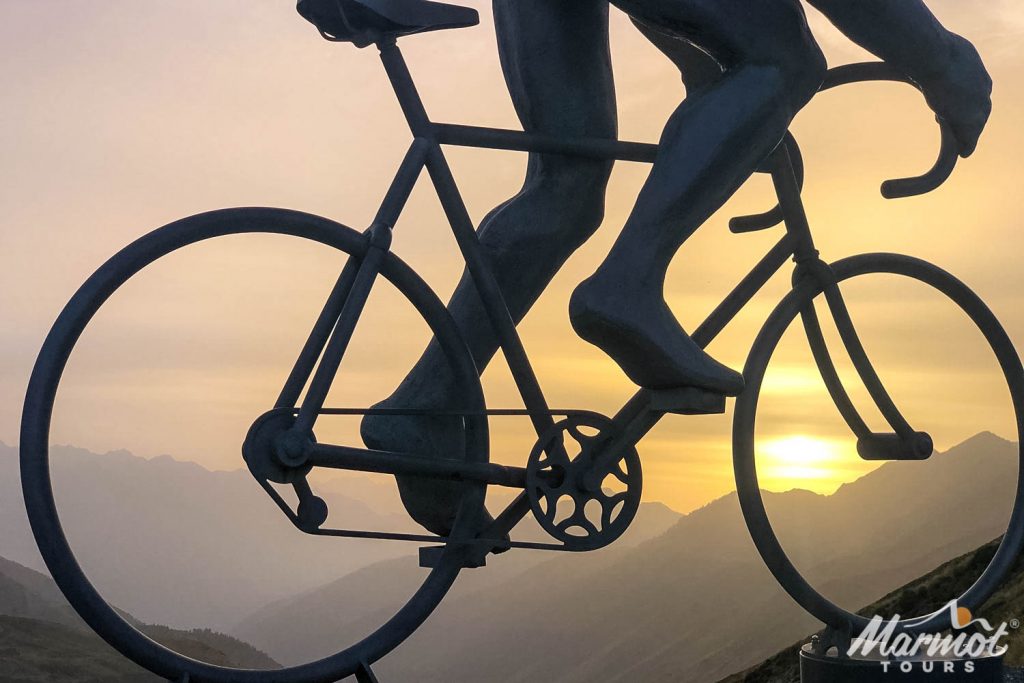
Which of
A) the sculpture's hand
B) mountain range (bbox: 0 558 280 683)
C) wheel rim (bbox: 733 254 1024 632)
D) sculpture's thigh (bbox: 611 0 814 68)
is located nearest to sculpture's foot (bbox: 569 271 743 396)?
wheel rim (bbox: 733 254 1024 632)

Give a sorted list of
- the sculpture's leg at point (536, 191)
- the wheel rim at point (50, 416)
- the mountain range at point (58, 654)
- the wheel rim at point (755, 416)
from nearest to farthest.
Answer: the wheel rim at point (50, 416) < the sculpture's leg at point (536, 191) < the wheel rim at point (755, 416) < the mountain range at point (58, 654)

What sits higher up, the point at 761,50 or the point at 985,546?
the point at 761,50

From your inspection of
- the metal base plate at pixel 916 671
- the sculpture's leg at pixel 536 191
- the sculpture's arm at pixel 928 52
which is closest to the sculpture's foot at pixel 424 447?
the sculpture's leg at pixel 536 191

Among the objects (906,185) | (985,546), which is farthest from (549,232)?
(985,546)

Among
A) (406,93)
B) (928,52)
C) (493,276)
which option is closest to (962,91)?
(928,52)

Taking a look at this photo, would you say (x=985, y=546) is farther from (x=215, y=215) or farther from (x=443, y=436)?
(x=215, y=215)

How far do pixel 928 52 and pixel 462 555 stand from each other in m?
1.47

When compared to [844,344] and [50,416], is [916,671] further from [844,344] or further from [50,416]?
[50,416]

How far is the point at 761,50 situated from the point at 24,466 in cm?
154

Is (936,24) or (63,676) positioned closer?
(936,24)

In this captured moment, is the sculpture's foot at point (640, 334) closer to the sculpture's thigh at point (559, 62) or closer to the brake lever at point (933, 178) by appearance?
the sculpture's thigh at point (559, 62)

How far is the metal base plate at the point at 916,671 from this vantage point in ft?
7.99

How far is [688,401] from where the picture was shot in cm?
219

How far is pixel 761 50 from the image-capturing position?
2184 mm
